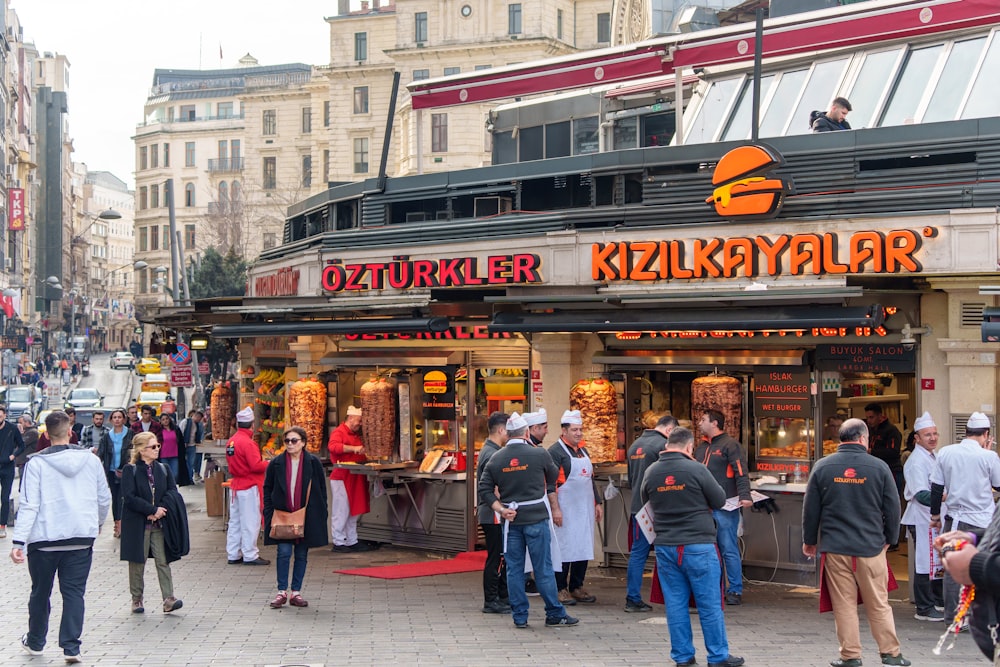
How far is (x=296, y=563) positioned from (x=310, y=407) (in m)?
5.44

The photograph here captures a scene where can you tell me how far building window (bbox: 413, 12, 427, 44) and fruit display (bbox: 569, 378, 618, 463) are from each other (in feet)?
223

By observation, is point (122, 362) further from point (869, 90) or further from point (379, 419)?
point (869, 90)

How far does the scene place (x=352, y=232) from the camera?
698 inches

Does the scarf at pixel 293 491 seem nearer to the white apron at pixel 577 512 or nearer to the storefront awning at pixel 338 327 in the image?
the storefront awning at pixel 338 327

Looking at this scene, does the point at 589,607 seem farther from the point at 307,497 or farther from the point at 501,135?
the point at 501,135

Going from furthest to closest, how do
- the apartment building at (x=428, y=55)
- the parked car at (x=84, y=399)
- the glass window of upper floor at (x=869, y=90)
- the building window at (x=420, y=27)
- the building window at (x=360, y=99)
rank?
the building window at (x=360, y=99) < the building window at (x=420, y=27) < the apartment building at (x=428, y=55) < the parked car at (x=84, y=399) < the glass window of upper floor at (x=869, y=90)

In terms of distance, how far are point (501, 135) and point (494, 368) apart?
8221 mm

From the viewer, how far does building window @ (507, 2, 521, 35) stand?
77.4 meters

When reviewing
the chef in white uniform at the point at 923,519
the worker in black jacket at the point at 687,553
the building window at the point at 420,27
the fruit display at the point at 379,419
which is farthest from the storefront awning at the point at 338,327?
the building window at the point at 420,27

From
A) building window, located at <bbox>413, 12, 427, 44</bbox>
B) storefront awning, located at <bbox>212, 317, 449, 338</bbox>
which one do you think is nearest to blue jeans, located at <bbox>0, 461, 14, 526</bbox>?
storefront awning, located at <bbox>212, 317, 449, 338</bbox>

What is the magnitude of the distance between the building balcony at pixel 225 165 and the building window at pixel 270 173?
12495mm

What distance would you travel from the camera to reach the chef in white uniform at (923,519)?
447 inches

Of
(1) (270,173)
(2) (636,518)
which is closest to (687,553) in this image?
(2) (636,518)

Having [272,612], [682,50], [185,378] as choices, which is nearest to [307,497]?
[272,612]
